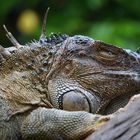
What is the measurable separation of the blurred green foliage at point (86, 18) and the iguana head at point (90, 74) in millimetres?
3852

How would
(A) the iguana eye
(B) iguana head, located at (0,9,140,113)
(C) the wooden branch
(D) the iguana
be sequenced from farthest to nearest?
1. (A) the iguana eye
2. (B) iguana head, located at (0,9,140,113)
3. (D) the iguana
4. (C) the wooden branch

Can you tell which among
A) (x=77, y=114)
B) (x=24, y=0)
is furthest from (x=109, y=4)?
(x=77, y=114)

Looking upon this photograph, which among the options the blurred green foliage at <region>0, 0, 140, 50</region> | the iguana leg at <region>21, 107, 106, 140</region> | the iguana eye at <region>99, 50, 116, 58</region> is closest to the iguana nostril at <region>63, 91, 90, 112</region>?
the iguana leg at <region>21, 107, 106, 140</region>

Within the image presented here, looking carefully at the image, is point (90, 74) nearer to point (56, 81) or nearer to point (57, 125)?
point (56, 81)

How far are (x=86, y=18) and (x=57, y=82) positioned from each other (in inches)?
221

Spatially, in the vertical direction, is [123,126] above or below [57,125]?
below

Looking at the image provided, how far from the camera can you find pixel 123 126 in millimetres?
4645

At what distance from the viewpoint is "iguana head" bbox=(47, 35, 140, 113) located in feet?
17.2

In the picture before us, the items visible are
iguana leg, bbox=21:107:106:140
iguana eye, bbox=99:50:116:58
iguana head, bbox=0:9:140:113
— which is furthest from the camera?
iguana eye, bbox=99:50:116:58

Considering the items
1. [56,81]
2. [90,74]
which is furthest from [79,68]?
[56,81]

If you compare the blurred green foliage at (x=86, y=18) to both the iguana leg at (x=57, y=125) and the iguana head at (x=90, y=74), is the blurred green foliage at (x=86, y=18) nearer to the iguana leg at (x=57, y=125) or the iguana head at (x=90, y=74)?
the iguana head at (x=90, y=74)

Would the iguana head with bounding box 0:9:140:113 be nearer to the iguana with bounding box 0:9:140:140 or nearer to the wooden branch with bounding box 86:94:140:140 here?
the iguana with bounding box 0:9:140:140

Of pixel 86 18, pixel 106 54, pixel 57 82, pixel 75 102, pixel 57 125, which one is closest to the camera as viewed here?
pixel 57 125

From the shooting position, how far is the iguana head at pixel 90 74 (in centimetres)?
523
